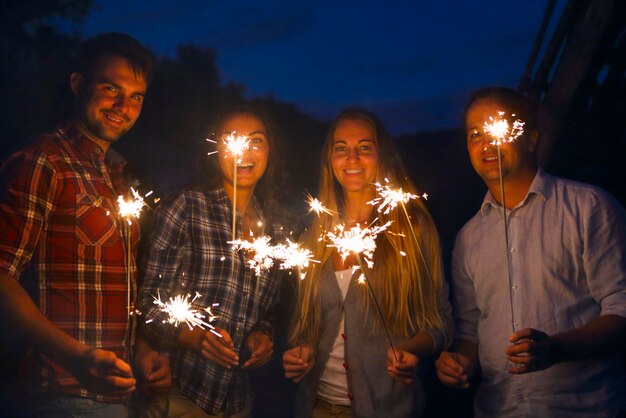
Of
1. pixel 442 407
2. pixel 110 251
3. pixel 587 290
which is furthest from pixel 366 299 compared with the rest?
pixel 442 407

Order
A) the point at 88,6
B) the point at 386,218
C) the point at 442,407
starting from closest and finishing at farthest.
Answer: the point at 386,218 → the point at 442,407 → the point at 88,6

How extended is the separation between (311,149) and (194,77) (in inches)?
82.1

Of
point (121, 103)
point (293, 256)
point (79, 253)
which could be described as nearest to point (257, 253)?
point (293, 256)

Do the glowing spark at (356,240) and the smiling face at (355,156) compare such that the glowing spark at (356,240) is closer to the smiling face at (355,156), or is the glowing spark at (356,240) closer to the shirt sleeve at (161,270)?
the smiling face at (355,156)

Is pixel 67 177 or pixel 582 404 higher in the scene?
pixel 67 177

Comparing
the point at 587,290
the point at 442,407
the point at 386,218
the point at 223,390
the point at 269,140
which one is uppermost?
the point at 269,140

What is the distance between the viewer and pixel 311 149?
598 centimetres

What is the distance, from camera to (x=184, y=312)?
9.49 feet

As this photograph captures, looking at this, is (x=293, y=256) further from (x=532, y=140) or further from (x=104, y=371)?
(x=532, y=140)

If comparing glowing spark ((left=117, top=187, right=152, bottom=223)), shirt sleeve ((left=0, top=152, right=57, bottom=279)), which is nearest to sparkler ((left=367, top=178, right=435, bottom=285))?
glowing spark ((left=117, top=187, right=152, bottom=223))

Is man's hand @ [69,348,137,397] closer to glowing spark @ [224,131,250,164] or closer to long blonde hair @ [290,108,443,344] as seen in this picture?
long blonde hair @ [290,108,443,344]

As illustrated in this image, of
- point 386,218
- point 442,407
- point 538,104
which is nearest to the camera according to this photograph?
point 386,218

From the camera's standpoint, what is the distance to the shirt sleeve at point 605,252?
2.68 meters

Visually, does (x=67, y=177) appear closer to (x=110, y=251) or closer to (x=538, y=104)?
(x=110, y=251)
